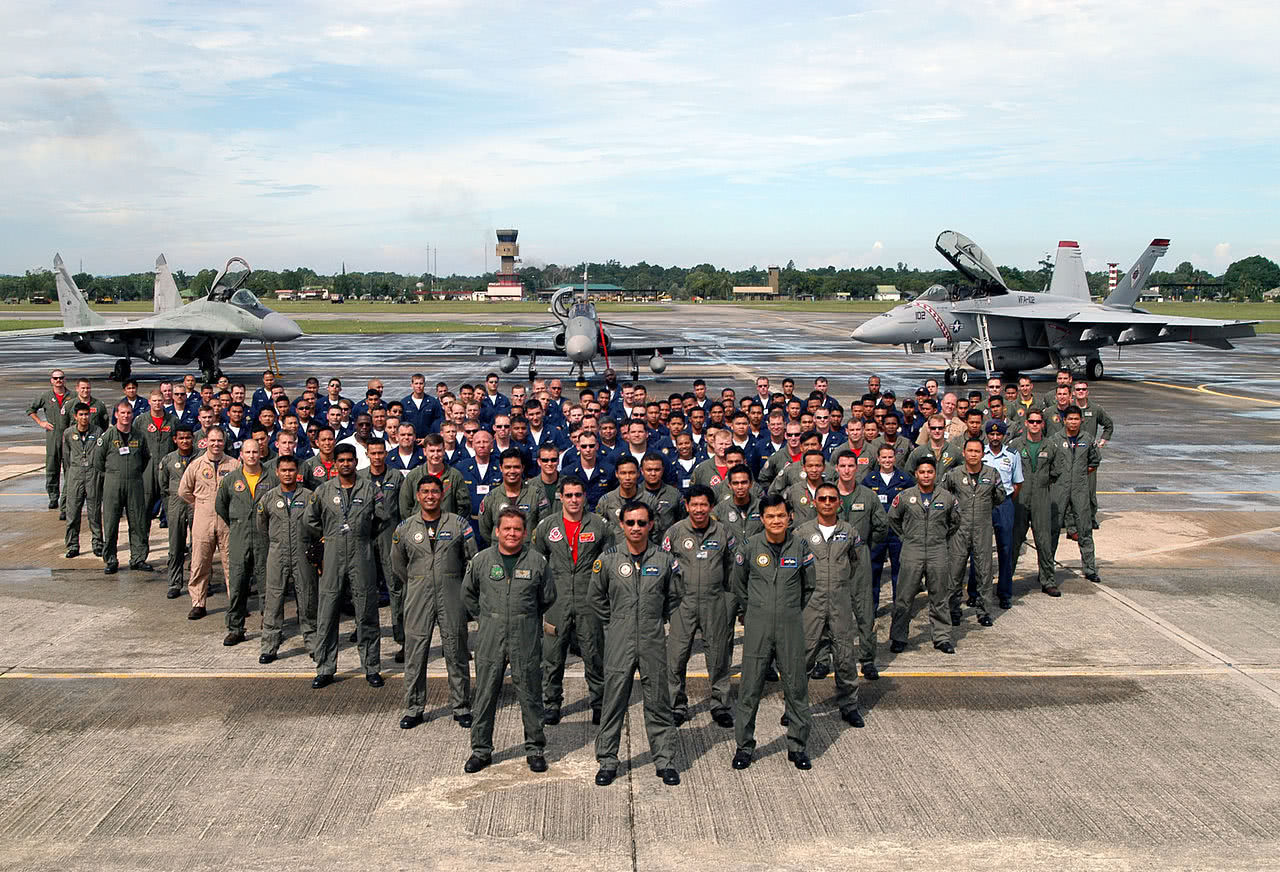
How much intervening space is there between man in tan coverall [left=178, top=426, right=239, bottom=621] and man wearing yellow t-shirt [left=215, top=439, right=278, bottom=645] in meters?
0.47

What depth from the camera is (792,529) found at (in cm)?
664

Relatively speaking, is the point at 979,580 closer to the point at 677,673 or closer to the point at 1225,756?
the point at 1225,756

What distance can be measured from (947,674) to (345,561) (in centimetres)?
439

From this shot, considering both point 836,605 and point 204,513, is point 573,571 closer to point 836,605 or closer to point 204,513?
point 836,605

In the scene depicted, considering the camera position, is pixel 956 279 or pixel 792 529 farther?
pixel 956 279

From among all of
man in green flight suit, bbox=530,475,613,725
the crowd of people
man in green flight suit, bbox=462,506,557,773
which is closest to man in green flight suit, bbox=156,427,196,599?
the crowd of people

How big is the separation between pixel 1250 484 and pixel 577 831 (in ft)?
42.7

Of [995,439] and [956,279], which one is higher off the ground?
[956,279]

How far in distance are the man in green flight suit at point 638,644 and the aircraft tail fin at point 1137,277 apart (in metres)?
30.8

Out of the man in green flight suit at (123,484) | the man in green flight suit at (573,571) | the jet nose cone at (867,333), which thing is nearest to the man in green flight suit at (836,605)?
the man in green flight suit at (573,571)

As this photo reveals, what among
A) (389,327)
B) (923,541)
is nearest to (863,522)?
(923,541)

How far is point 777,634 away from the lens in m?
5.90

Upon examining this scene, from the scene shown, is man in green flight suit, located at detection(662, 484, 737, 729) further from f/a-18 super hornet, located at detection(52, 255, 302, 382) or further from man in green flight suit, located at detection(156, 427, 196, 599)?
f/a-18 super hornet, located at detection(52, 255, 302, 382)

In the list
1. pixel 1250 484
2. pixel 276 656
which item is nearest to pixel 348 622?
pixel 276 656
